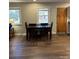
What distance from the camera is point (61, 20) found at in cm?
1223

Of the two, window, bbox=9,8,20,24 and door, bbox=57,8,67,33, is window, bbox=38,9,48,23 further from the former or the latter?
window, bbox=9,8,20,24

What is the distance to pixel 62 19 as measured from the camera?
12.2 metres

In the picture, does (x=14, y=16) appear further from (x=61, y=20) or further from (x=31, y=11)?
(x=61, y=20)

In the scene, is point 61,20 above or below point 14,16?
below

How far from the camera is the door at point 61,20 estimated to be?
1216 cm

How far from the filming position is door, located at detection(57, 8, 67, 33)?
39.9 ft

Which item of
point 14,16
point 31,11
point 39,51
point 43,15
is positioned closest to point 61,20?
point 43,15

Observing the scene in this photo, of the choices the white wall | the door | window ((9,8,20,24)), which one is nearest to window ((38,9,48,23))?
the white wall

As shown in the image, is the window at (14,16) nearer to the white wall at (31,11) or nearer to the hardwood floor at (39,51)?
the white wall at (31,11)
